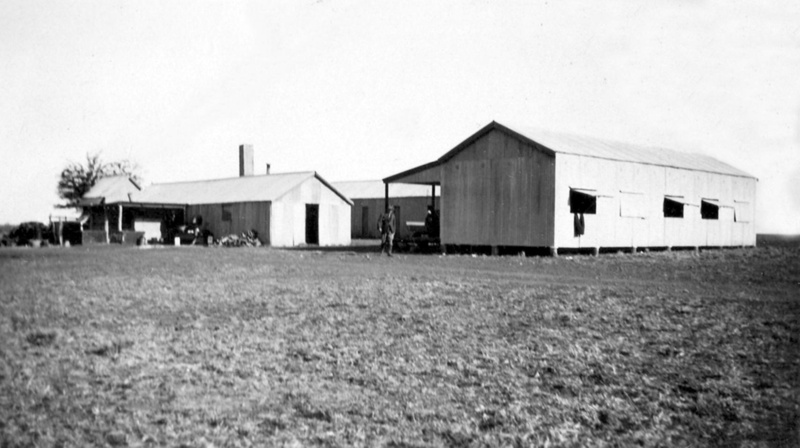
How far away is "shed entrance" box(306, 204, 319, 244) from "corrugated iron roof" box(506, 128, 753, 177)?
16626 mm

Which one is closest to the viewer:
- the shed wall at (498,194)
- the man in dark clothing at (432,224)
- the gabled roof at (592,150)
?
the shed wall at (498,194)

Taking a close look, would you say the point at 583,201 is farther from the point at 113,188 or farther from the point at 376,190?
the point at 113,188

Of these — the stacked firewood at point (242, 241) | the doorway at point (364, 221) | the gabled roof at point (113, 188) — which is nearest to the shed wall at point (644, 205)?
the stacked firewood at point (242, 241)

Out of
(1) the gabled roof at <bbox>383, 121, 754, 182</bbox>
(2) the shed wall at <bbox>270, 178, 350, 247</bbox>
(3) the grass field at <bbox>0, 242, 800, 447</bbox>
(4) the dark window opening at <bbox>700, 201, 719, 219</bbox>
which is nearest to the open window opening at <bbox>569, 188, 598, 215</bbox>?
(1) the gabled roof at <bbox>383, 121, 754, 182</bbox>

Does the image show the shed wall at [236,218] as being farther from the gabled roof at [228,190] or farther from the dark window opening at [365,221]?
the dark window opening at [365,221]

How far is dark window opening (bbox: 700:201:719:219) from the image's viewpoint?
3048 centimetres

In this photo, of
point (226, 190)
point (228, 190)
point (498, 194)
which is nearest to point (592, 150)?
point (498, 194)

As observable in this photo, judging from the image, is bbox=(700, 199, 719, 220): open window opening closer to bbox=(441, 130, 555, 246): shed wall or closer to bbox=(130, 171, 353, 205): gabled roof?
bbox=(441, 130, 555, 246): shed wall

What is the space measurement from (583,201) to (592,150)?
267 centimetres

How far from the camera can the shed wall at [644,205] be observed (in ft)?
78.5

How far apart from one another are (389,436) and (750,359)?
4.20 metres

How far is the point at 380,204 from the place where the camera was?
171 feet

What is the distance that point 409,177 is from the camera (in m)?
28.8

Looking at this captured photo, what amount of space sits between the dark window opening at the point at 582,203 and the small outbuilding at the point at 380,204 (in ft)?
71.8
